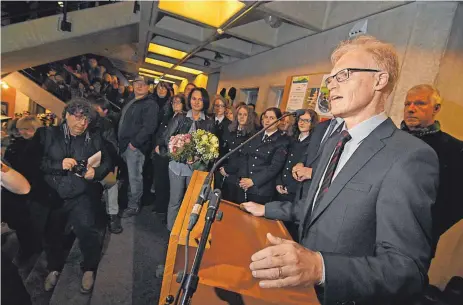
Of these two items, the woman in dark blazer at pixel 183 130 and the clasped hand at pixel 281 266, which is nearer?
the clasped hand at pixel 281 266

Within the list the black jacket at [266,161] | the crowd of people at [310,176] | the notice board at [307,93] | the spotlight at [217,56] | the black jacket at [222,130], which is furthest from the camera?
the spotlight at [217,56]

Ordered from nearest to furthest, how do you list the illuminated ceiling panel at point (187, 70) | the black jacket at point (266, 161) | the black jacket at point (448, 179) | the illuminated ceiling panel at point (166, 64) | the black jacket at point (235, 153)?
the black jacket at point (448, 179)
the black jacket at point (266, 161)
the black jacket at point (235, 153)
the illuminated ceiling panel at point (166, 64)
the illuminated ceiling panel at point (187, 70)

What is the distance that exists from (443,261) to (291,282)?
3.34 metres

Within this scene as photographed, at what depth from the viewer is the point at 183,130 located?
3.71 metres

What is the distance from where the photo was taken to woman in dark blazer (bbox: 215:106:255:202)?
3951 mm

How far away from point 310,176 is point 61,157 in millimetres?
2375

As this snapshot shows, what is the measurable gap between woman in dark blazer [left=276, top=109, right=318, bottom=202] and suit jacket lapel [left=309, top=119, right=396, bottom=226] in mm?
2341

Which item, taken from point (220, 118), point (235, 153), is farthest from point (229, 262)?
point (220, 118)

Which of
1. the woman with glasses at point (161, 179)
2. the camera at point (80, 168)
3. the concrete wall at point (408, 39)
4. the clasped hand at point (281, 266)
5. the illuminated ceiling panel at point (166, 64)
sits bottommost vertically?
the woman with glasses at point (161, 179)

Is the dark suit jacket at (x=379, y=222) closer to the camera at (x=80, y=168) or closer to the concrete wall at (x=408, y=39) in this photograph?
the camera at (x=80, y=168)

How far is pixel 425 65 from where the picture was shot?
9.90 feet

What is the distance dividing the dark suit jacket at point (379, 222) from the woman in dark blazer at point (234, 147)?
269 centimetres

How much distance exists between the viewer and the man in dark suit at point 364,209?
80 centimetres

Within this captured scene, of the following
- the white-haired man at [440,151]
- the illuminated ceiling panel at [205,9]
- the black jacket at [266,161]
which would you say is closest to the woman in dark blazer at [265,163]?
the black jacket at [266,161]
